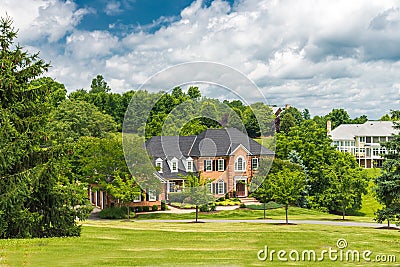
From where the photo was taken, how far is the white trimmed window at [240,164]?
28.1 meters

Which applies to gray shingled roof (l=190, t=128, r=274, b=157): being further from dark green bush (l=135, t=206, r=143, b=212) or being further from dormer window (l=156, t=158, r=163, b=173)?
dark green bush (l=135, t=206, r=143, b=212)

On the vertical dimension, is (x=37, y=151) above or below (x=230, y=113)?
below

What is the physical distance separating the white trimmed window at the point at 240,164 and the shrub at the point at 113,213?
11905 mm

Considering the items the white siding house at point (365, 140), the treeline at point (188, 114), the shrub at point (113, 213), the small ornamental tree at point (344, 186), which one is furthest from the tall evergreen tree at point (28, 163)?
the white siding house at point (365, 140)

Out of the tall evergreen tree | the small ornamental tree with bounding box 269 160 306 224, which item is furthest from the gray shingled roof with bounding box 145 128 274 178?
the tall evergreen tree

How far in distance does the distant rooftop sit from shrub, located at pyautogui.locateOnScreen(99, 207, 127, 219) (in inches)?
2286

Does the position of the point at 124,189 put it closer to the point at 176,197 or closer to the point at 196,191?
the point at 176,197

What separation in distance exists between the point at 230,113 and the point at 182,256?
10740mm

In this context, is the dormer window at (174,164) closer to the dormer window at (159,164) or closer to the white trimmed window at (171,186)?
the dormer window at (159,164)

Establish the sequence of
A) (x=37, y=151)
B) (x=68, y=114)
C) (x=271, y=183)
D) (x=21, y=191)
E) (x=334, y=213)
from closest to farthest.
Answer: (x=21, y=191) < (x=37, y=151) < (x=271, y=183) < (x=334, y=213) < (x=68, y=114)

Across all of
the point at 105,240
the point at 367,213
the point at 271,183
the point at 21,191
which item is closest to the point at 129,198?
the point at 271,183

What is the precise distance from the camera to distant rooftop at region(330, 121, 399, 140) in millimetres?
85312

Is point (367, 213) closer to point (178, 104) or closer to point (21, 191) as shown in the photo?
point (178, 104)

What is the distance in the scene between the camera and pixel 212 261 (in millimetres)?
14500
